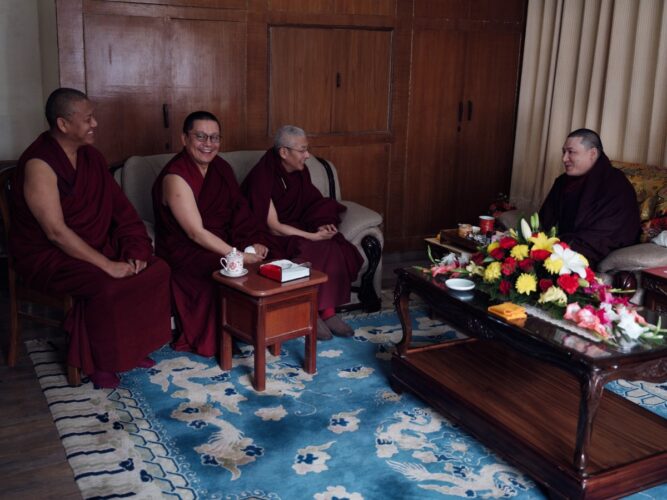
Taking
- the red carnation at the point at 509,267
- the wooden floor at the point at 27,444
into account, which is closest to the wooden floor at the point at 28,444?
the wooden floor at the point at 27,444

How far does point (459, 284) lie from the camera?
3.04 meters

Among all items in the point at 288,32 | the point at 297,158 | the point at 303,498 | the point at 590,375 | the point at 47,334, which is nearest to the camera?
the point at 590,375

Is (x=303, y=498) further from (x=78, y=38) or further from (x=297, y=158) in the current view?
(x=78, y=38)

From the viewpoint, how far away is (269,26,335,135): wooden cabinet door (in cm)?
488

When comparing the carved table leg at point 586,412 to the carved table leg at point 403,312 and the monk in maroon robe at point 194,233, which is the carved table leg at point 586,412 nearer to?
the carved table leg at point 403,312

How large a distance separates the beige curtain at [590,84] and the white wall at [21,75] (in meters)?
3.60

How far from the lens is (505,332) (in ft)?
8.76

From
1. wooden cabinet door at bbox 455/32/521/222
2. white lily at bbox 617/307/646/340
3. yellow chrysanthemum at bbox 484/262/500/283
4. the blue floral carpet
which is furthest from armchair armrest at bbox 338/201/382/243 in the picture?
white lily at bbox 617/307/646/340

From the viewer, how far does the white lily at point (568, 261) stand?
9.11 ft

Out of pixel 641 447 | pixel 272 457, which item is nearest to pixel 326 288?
pixel 272 457

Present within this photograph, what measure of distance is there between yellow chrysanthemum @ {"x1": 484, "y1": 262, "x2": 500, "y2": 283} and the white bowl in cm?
9

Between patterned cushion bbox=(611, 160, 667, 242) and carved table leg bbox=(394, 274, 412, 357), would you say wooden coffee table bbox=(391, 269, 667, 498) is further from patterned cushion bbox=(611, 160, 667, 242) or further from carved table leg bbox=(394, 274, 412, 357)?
patterned cushion bbox=(611, 160, 667, 242)

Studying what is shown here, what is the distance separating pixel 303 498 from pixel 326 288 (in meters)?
1.62

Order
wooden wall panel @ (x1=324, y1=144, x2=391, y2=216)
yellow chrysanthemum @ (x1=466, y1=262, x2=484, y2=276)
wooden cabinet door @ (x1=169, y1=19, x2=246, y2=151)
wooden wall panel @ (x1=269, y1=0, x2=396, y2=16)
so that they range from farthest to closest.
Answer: wooden wall panel @ (x1=324, y1=144, x2=391, y2=216), wooden wall panel @ (x1=269, y1=0, x2=396, y2=16), wooden cabinet door @ (x1=169, y1=19, x2=246, y2=151), yellow chrysanthemum @ (x1=466, y1=262, x2=484, y2=276)
